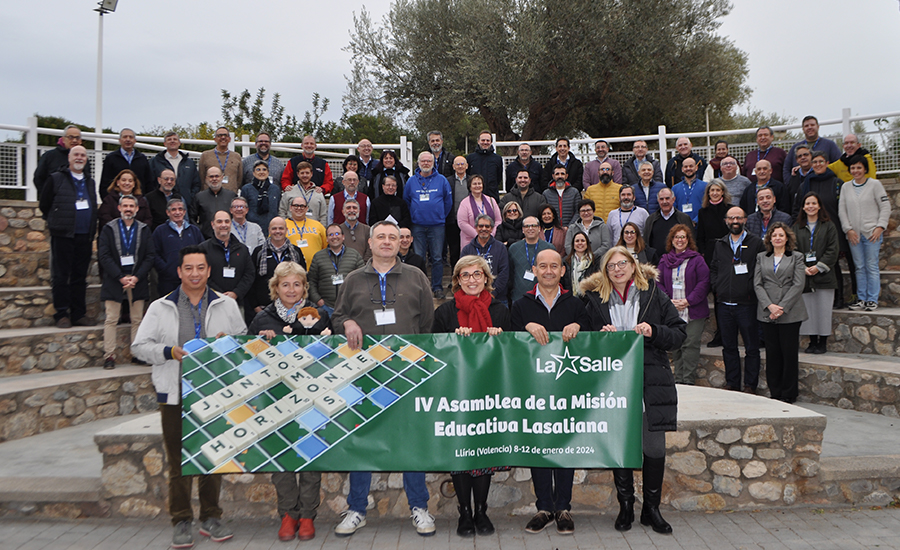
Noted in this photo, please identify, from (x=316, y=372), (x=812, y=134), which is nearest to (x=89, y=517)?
(x=316, y=372)

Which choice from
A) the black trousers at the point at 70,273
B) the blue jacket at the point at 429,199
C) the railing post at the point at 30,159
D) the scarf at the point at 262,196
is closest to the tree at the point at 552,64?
the blue jacket at the point at 429,199

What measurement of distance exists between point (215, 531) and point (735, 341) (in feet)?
18.3

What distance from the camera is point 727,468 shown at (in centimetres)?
452

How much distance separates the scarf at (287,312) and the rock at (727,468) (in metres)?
3.13

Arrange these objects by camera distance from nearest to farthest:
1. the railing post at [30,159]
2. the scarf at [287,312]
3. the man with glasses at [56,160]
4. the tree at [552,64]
Answer: the scarf at [287,312]
the man with glasses at [56,160]
the railing post at [30,159]
the tree at [552,64]

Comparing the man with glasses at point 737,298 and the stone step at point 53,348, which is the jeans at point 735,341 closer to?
the man with glasses at point 737,298

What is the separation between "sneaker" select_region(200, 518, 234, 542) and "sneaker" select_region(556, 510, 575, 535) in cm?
212

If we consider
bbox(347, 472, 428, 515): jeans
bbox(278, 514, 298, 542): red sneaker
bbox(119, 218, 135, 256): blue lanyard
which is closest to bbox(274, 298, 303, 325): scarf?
bbox(347, 472, 428, 515): jeans

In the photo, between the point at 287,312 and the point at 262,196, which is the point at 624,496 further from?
the point at 262,196

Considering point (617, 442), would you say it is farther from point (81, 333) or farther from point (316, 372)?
point (81, 333)

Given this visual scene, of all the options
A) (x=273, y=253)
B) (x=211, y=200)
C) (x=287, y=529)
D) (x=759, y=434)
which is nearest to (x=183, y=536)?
(x=287, y=529)

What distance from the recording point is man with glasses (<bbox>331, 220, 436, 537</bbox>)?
14.0ft

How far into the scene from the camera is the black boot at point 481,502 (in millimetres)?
4141

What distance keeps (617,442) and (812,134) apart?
6.54 meters
